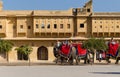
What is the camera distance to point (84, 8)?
74.4 metres

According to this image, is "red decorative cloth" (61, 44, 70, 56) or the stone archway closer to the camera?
"red decorative cloth" (61, 44, 70, 56)

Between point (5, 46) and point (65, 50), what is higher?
point (65, 50)

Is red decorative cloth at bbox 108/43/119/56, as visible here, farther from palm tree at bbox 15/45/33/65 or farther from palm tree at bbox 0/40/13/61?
palm tree at bbox 15/45/33/65

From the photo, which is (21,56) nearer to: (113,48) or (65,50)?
(65,50)

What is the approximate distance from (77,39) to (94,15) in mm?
4835

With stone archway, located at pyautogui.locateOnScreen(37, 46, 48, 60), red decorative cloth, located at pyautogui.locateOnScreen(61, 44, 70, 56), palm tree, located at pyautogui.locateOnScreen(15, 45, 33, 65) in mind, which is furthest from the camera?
stone archway, located at pyautogui.locateOnScreen(37, 46, 48, 60)

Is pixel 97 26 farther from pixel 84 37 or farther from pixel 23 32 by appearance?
pixel 23 32

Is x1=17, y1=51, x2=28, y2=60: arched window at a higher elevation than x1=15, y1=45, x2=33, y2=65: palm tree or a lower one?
lower
